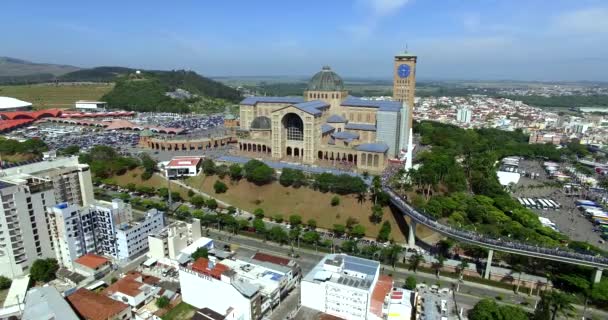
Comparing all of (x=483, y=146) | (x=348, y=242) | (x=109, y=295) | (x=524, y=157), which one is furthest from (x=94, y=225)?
(x=524, y=157)

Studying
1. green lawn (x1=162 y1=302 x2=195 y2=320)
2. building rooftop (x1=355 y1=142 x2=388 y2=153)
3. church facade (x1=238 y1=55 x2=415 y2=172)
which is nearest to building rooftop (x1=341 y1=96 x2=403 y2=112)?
church facade (x1=238 y1=55 x2=415 y2=172)

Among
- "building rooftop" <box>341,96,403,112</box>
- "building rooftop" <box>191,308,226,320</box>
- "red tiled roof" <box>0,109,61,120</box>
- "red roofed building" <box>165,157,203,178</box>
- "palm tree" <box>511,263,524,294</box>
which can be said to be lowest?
"palm tree" <box>511,263,524,294</box>

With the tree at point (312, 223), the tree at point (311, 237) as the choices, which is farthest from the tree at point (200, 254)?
the tree at point (312, 223)

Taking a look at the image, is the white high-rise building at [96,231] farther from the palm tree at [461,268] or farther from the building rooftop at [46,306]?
the palm tree at [461,268]

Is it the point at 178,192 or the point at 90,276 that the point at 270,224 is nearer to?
the point at 178,192

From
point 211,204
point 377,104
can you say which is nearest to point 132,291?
point 211,204

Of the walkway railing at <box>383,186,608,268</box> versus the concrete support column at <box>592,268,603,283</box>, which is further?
the walkway railing at <box>383,186,608,268</box>

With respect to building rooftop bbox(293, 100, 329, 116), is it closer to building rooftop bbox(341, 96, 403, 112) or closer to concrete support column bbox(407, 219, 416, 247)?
building rooftop bbox(341, 96, 403, 112)
